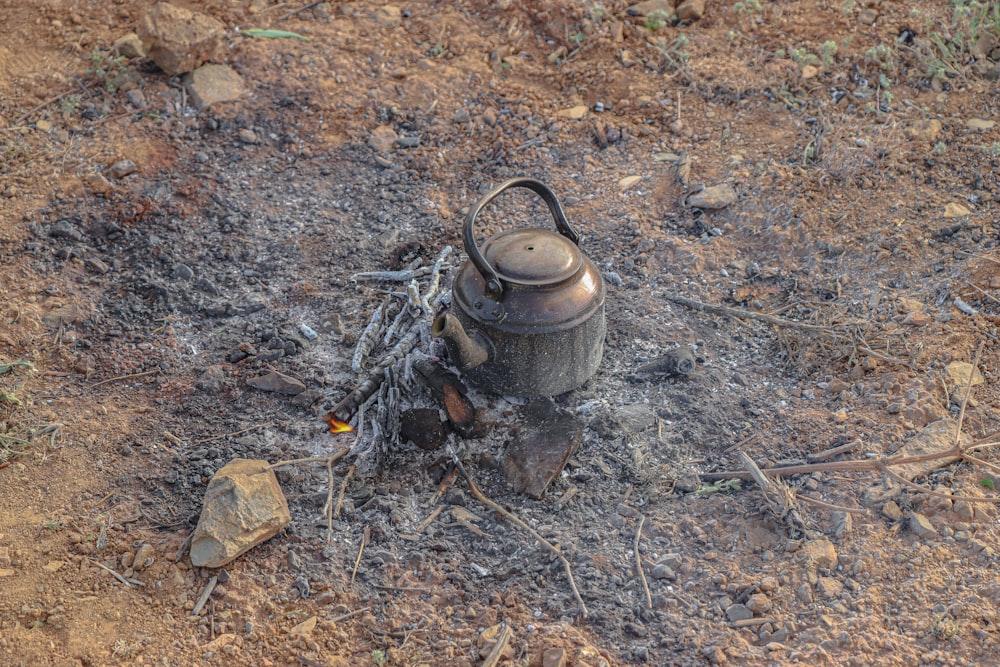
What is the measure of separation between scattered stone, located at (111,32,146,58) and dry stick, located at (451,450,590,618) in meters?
3.73

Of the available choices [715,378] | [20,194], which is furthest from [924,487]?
[20,194]

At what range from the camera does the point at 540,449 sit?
344 cm

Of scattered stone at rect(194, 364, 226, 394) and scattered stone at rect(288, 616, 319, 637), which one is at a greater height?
scattered stone at rect(288, 616, 319, 637)

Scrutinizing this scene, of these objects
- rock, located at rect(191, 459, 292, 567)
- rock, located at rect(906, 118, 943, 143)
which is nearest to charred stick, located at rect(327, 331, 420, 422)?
rock, located at rect(191, 459, 292, 567)

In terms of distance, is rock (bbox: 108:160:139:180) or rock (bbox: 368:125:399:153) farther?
rock (bbox: 368:125:399:153)

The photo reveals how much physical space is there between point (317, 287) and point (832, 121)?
10.9ft

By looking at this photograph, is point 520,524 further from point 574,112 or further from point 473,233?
point 574,112

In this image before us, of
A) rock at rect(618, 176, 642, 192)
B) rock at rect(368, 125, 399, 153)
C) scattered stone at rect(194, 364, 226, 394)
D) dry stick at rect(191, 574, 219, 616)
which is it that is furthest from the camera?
rock at rect(368, 125, 399, 153)

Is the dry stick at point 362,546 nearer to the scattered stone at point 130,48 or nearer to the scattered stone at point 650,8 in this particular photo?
the scattered stone at point 130,48

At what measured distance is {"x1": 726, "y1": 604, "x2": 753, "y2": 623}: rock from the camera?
9.45ft

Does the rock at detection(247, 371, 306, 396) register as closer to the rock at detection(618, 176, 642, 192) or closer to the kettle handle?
the kettle handle

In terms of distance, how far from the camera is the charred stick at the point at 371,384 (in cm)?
356

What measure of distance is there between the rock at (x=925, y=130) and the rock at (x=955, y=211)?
584 mm

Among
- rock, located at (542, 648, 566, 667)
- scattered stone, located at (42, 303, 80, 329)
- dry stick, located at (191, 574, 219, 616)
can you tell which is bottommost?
scattered stone, located at (42, 303, 80, 329)
